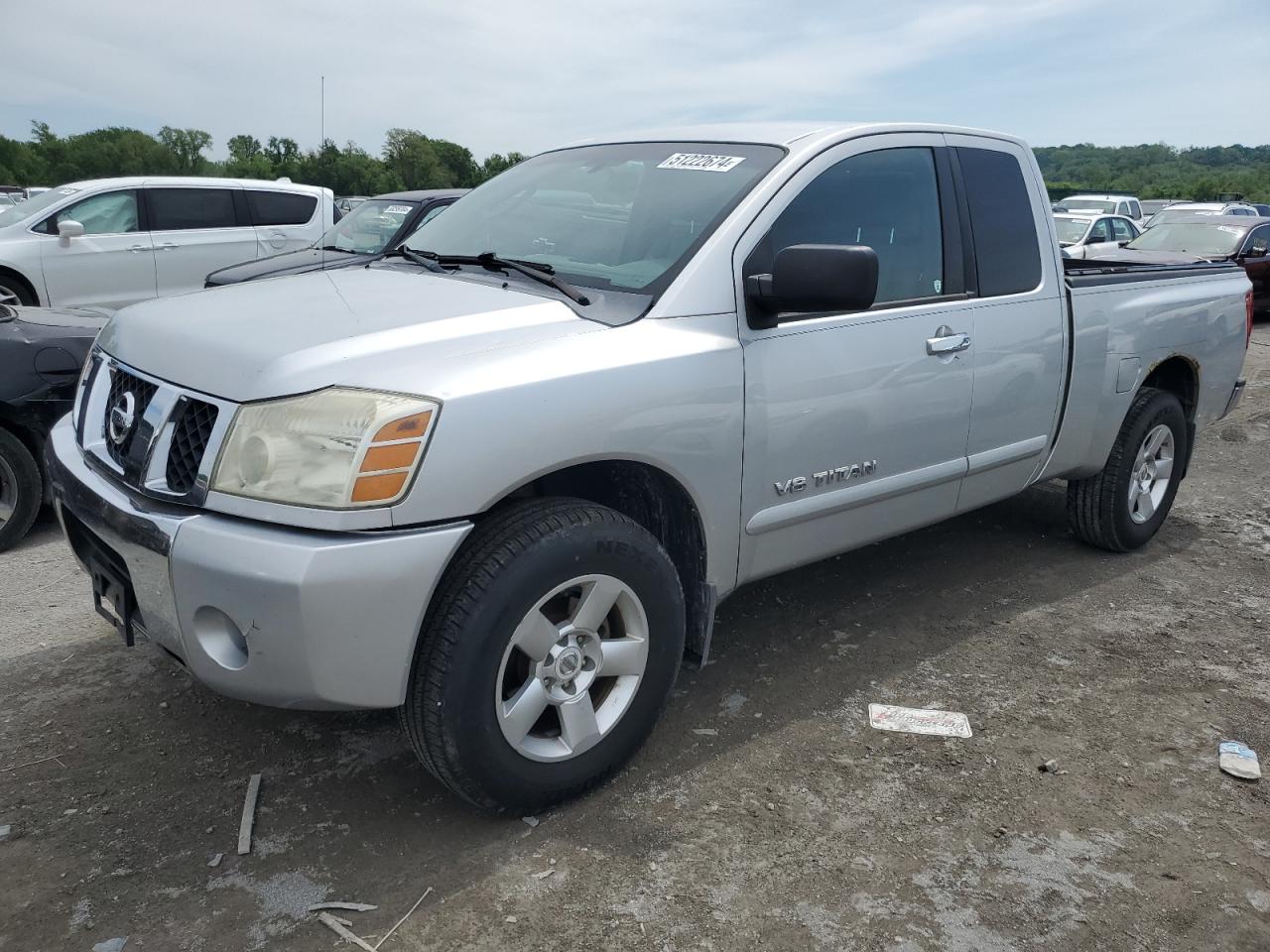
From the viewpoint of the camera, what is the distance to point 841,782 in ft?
9.64

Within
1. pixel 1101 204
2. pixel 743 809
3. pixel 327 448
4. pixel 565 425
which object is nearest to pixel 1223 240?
pixel 743 809

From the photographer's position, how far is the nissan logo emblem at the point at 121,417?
105 inches

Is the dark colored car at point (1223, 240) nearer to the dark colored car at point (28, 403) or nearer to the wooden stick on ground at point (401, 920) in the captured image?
the dark colored car at point (28, 403)

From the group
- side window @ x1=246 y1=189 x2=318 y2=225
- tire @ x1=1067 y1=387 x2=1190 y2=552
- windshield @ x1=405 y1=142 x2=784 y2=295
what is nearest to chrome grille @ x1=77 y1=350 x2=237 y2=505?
windshield @ x1=405 y1=142 x2=784 y2=295

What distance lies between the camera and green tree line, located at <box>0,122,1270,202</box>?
19030mm

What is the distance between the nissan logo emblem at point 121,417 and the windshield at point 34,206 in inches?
338

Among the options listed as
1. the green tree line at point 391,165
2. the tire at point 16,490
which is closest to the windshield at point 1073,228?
the green tree line at point 391,165

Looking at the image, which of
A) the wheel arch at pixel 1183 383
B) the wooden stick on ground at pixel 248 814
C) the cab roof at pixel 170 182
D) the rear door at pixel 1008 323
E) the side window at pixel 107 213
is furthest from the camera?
the cab roof at pixel 170 182

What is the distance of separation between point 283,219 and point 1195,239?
38.0 feet

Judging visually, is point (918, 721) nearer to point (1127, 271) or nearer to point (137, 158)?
point (1127, 271)

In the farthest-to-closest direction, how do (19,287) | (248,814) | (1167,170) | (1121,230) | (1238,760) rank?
(1167,170) → (1121,230) → (19,287) → (1238,760) → (248,814)

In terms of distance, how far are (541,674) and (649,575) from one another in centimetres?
38

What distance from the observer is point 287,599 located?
2215 mm

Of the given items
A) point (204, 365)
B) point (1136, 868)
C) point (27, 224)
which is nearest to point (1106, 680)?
point (1136, 868)
